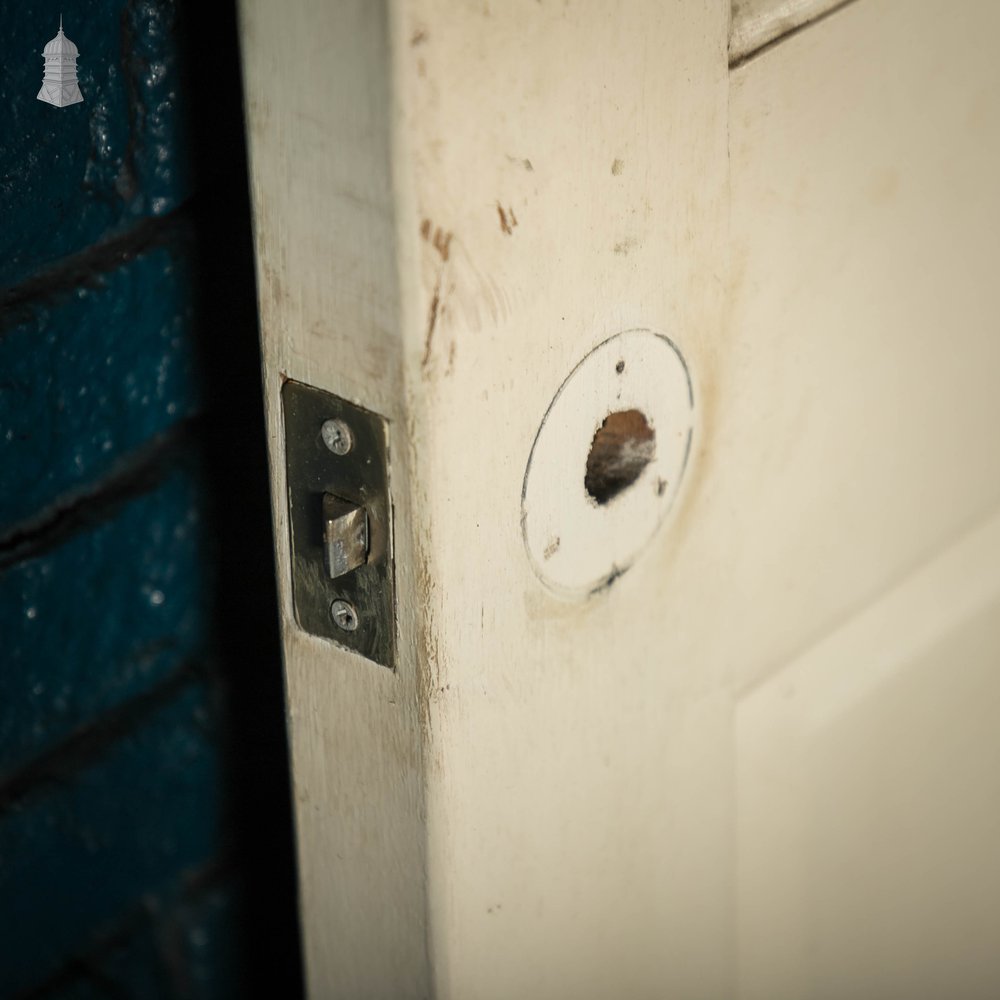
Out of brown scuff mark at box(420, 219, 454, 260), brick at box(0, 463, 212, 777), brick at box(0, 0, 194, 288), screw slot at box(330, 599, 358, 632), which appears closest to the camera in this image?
brown scuff mark at box(420, 219, 454, 260)

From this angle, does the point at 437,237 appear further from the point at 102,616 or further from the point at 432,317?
the point at 102,616

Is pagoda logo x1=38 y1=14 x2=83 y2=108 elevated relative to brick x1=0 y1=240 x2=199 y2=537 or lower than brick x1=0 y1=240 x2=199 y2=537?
elevated

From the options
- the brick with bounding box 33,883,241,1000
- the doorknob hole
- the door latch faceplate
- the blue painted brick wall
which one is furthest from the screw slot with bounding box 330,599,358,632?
the brick with bounding box 33,883,241,1000

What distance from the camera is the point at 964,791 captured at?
3.46 feet

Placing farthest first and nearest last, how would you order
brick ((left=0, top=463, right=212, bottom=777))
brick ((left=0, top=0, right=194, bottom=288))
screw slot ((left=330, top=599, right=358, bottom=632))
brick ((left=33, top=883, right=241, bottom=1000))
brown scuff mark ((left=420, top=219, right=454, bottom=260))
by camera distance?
brick ((left=33, top=883, right=241, bottom=1000))
brick ((left=0, top=463, right=212, bottom=777))
brick ((left=0, top=0, right=194, bottom=288))
screw slot ((left=330, top=599, right=358, bottom=632))
brown scuff mark ((left=420, top=219, right=454, bottom=260))

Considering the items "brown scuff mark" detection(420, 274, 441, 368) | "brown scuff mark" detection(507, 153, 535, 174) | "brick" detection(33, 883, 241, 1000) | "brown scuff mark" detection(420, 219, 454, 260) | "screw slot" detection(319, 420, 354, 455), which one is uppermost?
"brown scuff mark" detection(507, 153, 535, 174)

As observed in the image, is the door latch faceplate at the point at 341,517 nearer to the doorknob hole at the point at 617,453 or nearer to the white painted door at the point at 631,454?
the white painted door at the point at 631,454

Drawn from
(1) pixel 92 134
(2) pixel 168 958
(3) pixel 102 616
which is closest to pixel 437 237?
(1) pixel 92 134

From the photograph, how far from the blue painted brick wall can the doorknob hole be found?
0.31 m

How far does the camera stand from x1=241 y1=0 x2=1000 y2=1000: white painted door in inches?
21.0

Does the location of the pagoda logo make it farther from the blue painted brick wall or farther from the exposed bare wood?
the exposed bare wood

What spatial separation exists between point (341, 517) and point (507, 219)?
151 millimetres

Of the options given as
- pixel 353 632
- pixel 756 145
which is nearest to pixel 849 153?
pixel 756 145

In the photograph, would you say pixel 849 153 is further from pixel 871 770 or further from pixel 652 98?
pixel 871 770
